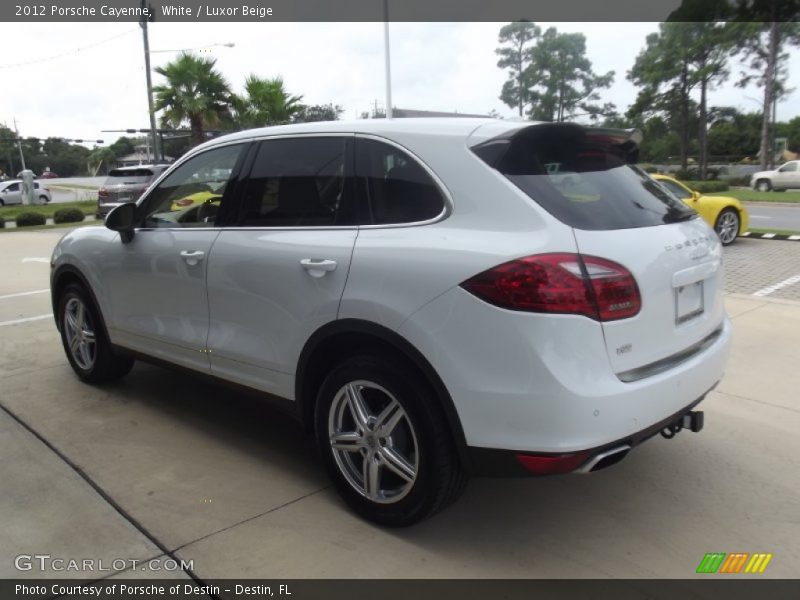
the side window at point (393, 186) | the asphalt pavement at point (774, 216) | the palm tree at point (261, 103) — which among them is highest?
the palm tree at point (261, 103)

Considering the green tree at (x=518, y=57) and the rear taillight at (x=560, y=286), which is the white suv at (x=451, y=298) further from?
the green tree at (x=518, y=57)

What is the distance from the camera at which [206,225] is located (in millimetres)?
3670

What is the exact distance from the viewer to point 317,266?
2.91m

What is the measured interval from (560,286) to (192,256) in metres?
2.15

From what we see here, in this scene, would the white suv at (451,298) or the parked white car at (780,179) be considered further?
the parked white car at (780,179)

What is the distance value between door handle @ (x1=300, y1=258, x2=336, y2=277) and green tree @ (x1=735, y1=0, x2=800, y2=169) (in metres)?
37.8

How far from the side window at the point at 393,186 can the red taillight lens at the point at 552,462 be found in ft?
3.39

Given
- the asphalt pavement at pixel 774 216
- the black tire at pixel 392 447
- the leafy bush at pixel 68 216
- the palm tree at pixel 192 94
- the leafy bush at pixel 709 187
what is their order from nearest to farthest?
1. the black tire at pixel 392 447
2. the asphalt pavement at pixel 774 216
3. the leafy bush at pixel 68 216
4. the palm tree at pixel 192 94
5. the leafy bush at pixel 709 187

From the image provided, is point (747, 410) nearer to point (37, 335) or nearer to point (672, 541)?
point (672, 541)

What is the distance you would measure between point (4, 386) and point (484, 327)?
4163mm

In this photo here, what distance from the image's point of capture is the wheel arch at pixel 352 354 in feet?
8.20

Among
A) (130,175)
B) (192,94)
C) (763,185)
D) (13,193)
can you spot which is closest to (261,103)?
(192,94)

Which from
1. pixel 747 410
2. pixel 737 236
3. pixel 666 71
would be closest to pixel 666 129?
pixel 666 71

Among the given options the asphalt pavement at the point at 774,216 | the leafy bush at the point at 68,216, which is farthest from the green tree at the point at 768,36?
the leafy bush at the point at 68,216
